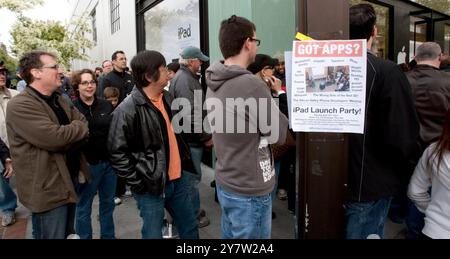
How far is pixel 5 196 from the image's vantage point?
15.5 feet

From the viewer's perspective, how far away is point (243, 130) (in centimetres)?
216

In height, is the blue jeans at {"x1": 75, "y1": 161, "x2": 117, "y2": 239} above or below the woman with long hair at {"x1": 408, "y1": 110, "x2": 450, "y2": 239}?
below

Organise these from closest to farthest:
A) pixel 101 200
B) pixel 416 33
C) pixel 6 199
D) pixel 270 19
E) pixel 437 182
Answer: pixel 437 182, pixel 101 200, pixel 6 199, pixel 270 19, pixel 416 33

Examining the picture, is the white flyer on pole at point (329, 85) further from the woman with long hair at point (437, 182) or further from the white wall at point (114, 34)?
the white wall at point (114, 34)

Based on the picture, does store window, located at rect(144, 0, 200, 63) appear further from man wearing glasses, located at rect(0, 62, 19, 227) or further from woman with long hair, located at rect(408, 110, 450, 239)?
woman with long hair, located at rect(408, 110, 450, 239)

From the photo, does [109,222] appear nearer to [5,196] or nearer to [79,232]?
[79,232]

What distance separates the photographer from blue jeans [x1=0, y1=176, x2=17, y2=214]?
15.5 feet

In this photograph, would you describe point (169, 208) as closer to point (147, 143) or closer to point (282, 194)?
point (147, 143)

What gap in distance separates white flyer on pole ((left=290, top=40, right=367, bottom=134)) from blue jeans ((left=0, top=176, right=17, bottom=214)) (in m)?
4.31

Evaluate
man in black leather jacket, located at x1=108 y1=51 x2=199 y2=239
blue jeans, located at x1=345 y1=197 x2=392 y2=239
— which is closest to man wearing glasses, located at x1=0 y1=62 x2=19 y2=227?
man in black leather jacket, located at x1=108 y1=51 x2=199 y2=239

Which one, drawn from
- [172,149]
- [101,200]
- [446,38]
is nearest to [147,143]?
[172,149]

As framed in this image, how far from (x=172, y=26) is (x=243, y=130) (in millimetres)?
6749

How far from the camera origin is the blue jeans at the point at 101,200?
3.60 metres
